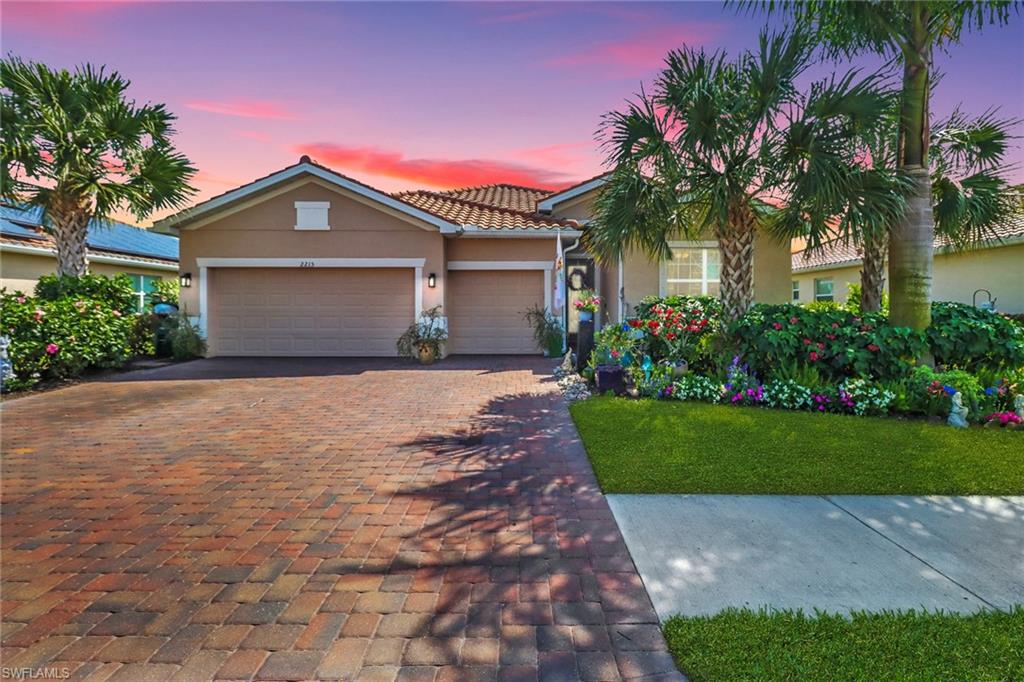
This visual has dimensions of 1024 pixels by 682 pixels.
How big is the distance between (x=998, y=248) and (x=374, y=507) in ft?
59.4

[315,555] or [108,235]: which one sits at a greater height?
[108,235]

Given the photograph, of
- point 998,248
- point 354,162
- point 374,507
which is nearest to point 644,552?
point 374,507

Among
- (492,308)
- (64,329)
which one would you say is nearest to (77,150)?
(64,329)

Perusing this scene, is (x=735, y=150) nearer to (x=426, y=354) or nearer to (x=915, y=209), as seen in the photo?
(x=915, y=209)

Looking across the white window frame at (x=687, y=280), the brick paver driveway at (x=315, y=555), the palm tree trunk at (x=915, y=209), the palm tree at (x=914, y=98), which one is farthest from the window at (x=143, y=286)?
the palm tree trunk at (x=915, y=209)

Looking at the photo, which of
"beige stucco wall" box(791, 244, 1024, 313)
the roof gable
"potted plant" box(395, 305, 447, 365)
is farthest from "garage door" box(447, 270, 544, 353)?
"beige stucco wall" box(791, 244, 1024, 313)

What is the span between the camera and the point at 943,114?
9281 millimetres

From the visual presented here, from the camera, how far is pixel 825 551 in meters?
3.27

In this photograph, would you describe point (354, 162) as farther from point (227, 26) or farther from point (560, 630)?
point (560, 630)

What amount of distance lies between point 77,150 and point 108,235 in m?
10.1

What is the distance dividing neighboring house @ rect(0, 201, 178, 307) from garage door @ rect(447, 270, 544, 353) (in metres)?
8.18

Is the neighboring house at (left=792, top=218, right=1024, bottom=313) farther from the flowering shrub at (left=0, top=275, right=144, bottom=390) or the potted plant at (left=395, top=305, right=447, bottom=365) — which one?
the flowering shrub at (left=0, top=275, right=144, bottom=390)

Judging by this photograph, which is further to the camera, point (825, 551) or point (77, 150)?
point (77, 150)

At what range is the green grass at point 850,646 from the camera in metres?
2.16
